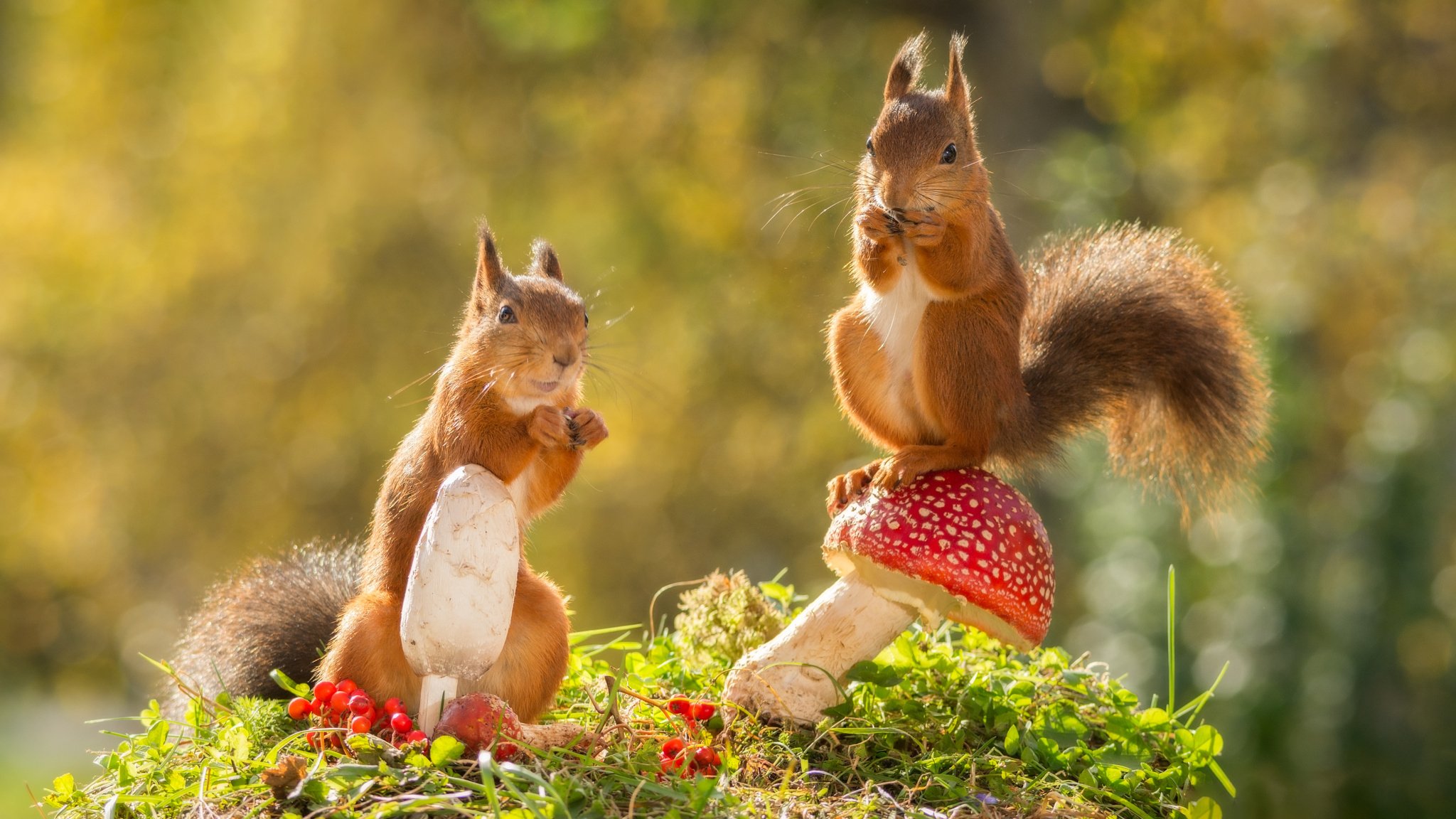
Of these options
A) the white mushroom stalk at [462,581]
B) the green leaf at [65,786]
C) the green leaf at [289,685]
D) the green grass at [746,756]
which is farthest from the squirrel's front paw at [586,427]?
the green leaf at [65,786]

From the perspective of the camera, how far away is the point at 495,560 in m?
1.88

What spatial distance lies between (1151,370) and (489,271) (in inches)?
51.6

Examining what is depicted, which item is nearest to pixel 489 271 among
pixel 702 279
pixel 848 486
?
pixel 848 486

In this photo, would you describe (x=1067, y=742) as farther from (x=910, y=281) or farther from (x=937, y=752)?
(x=910, y=281)

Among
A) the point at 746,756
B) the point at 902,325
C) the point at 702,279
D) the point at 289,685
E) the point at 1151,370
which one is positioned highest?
the point at 702,279

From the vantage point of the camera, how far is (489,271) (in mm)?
2143

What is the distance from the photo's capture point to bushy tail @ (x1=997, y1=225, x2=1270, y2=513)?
247 cm

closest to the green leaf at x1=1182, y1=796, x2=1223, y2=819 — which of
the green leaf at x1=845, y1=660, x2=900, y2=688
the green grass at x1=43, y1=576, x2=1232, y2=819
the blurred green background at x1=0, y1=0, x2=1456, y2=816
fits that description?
the green grass at x1=43, y1=576, x2=1232, y2=819

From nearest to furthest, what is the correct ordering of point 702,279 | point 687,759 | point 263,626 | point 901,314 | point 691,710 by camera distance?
1. point 687,759
2. point 691,710
3. point 901,314
4. point 263,626
5. point 702,279

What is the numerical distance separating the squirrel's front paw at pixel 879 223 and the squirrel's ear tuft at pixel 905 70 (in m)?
0.30

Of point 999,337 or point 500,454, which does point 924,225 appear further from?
point 500,454

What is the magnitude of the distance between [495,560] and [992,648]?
1.33 m

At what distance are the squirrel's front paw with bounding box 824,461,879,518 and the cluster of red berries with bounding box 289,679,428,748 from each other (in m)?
0.86

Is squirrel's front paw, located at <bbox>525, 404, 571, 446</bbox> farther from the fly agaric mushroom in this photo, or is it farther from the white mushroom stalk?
the fly agaric mushroom
